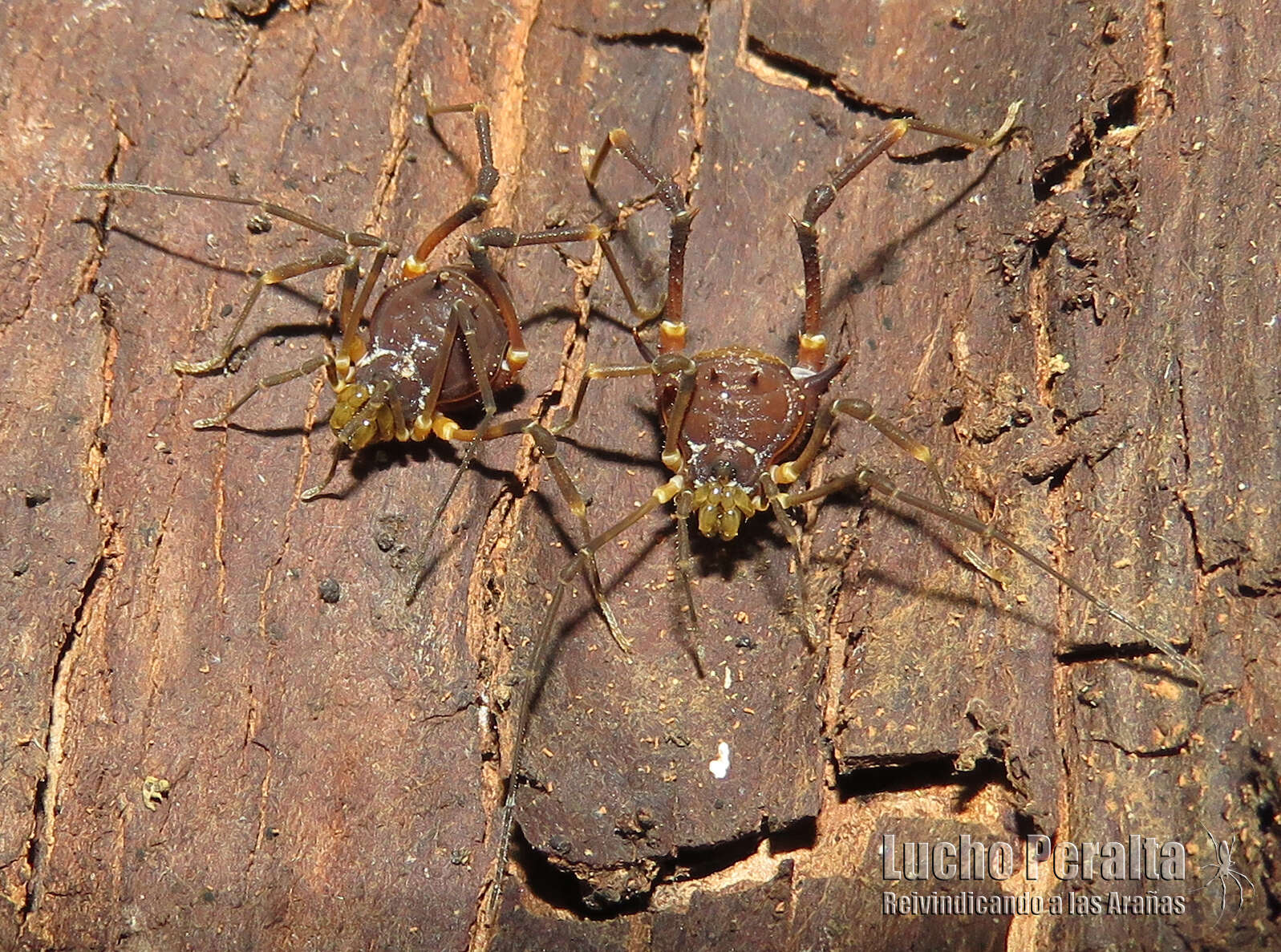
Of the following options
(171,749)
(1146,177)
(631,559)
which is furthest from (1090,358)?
(171,749)

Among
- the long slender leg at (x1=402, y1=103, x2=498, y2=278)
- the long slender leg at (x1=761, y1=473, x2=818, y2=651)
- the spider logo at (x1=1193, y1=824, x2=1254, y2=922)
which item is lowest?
the spider logo at (x1=1193, y1=824, x2=1254, y2=922)

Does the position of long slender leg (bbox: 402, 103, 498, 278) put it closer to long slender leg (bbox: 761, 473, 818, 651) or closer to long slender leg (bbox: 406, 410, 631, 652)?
long slender leg (bbox: 406, 410, 631, 652)

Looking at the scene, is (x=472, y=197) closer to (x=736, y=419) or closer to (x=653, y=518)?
(x=736, y=419)

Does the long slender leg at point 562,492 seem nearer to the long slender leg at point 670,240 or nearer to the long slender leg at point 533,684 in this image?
the long slender leg at point 533,684

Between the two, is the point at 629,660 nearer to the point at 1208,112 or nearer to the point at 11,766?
the point at 11,766

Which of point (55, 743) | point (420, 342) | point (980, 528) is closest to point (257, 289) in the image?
point (420, 342)

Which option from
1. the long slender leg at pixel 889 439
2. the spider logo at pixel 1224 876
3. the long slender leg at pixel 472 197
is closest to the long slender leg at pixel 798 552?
the long slender leg at pixel 889 439

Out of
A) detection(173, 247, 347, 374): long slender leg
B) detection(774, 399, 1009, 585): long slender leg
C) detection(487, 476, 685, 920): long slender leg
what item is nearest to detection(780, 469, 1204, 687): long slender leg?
detection(774, 399, 1009, 585): long slender leg
